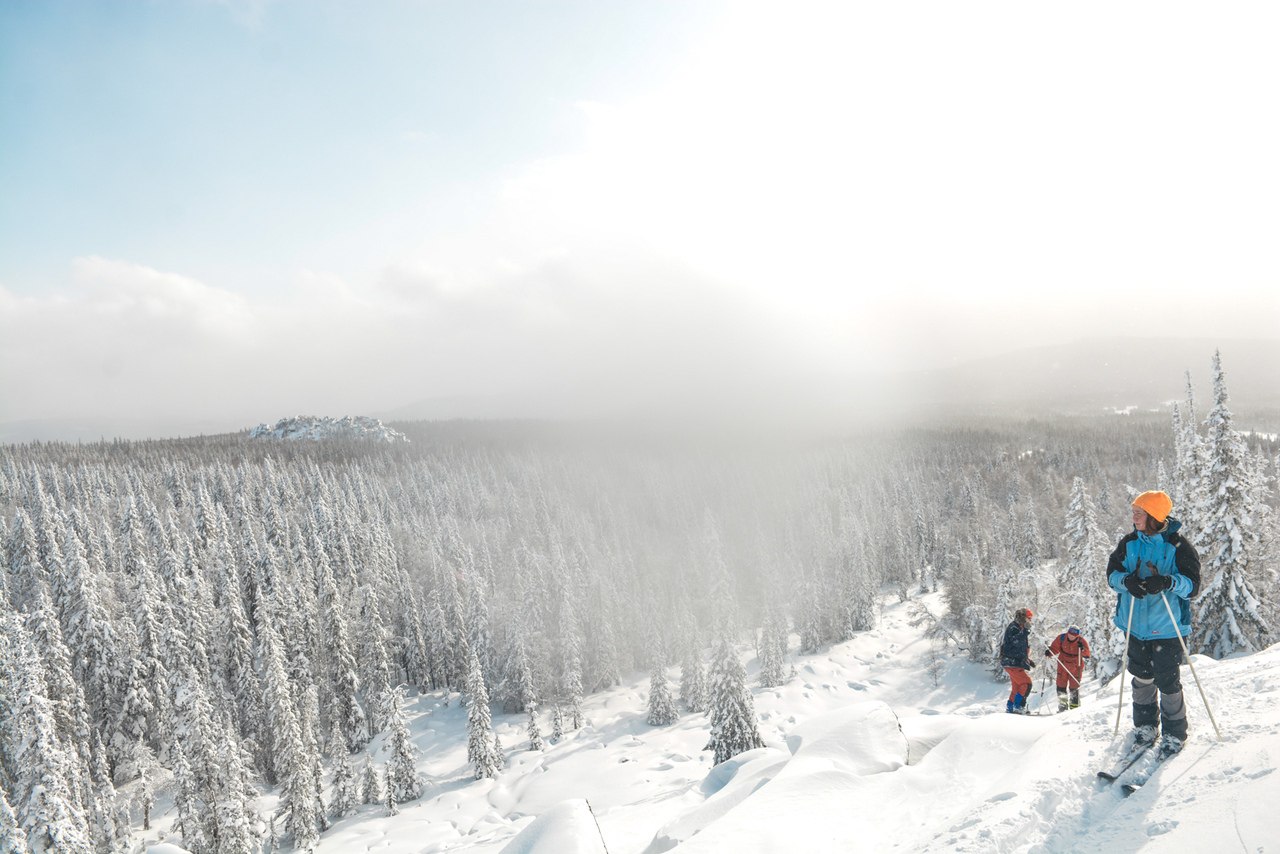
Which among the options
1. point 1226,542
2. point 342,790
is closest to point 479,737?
point 342,790

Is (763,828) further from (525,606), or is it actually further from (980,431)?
(980,431)

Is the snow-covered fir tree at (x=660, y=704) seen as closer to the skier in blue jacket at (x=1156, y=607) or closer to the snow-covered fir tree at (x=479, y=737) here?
the snow-covered fir tree at (x=479, y=737)

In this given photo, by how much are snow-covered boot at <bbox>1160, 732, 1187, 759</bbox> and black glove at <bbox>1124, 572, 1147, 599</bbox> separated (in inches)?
60.1

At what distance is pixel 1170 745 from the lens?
6.34 m

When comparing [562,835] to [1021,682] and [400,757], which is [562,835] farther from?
[400,757]

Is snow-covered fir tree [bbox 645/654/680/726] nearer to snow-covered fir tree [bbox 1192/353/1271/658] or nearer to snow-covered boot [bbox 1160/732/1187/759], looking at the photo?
snow-covered fir tree [bbox 1192/353/1271/658]

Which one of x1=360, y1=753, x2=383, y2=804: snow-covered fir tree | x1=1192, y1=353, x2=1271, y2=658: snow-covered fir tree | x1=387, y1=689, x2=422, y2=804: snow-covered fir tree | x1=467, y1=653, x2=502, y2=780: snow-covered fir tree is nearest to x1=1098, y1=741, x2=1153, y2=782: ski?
x1=1192, y1=353, x2=1271, y2=658: snow-covered fir tree

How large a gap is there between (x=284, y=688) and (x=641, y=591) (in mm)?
47657

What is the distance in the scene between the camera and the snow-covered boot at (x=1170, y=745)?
6305mm

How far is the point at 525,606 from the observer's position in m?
63.4

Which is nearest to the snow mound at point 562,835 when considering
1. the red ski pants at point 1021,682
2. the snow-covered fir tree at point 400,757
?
the red ski pants at point 1021,682

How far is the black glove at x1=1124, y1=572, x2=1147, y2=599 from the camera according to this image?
21.3 ft

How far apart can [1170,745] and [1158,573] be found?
73.6 inches

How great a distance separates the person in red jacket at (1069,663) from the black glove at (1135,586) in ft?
22.5
